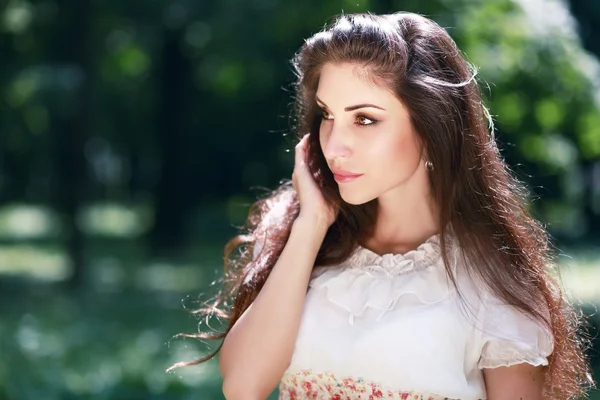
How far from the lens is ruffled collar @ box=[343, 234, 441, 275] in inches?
101

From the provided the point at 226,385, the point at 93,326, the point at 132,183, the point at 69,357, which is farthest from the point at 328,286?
the point at 132,183

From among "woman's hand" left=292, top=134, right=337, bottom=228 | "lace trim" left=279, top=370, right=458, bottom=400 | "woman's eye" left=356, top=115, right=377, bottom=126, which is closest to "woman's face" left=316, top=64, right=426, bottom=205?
"woman's eye" left=356, top=115, right=377, bottom=126

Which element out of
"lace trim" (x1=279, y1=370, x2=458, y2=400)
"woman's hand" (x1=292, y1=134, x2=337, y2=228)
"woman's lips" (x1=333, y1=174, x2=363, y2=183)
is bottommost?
"lace trim" (x1=279, y1=370, x2=458, y2=400)

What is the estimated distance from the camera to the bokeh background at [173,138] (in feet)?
22.3

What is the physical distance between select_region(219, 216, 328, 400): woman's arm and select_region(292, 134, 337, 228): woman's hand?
11 cm

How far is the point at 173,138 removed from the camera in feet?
44.4

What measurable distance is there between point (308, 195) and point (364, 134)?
0.98 feet

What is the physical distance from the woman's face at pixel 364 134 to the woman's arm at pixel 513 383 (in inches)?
21.4

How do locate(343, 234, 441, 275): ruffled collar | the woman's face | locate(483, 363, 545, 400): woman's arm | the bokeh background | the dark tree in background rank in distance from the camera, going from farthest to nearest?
the dark tree in background, the bokeh background, locate(343, 234, 441, 275): ruffled collar, the woman's face, locate(483, 363, 545, 400): woman's arm

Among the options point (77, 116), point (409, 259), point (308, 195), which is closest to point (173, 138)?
point (77, 116)

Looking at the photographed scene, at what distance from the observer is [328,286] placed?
2.61 m

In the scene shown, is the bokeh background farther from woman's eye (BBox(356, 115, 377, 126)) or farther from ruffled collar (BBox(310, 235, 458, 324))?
woman's eye (BBox(356, 115, 377, 126))

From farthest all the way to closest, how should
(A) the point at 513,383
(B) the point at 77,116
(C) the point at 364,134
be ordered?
1. (B) the point at 77,116
2. (C) the point at 364,134
3. (A) the point at 513,383

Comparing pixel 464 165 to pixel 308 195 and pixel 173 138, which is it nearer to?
pixel 308 195
